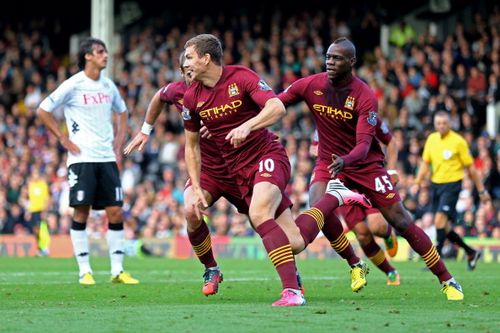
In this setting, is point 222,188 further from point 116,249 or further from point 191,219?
point 116,249

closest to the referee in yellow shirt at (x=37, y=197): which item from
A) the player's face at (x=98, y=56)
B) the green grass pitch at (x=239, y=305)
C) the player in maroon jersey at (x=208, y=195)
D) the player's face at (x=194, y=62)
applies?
the green grass pitch at (x=239, y=305)

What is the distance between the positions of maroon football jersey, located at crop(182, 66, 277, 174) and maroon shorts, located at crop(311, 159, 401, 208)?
1207mm

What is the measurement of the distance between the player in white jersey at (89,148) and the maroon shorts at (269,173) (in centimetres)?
345

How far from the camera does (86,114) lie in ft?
44.0

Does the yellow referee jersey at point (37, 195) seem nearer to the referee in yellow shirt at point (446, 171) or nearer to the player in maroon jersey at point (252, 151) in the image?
the referee in yellow shirt at point (446, 171)

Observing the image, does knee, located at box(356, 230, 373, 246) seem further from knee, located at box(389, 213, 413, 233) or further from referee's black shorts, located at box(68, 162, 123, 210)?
referee's black shorts, located at box(68, 162, 123, 210)

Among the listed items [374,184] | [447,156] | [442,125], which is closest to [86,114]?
[374,184]

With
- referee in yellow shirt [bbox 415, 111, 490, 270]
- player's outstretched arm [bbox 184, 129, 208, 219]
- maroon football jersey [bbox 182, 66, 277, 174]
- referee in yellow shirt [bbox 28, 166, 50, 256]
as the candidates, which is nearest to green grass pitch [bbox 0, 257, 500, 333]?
player's outstretched arm [bbox 184, 129, 208, 219]

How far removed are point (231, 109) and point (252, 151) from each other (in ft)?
1.39

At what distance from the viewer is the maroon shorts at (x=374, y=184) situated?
1087 centimetres

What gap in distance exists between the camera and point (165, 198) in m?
26.5

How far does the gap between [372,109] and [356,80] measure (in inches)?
17.1

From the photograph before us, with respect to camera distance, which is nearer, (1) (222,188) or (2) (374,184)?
(1) (222,188)

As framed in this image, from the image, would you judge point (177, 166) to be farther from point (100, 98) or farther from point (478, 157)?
point (100, 98)
